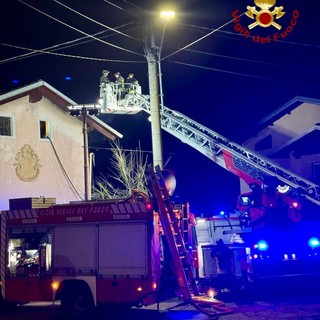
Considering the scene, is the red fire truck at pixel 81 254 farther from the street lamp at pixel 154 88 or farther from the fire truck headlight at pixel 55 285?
the street lamp at pixel 154 88

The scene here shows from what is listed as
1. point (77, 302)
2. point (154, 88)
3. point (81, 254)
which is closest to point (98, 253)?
point (81, 254)

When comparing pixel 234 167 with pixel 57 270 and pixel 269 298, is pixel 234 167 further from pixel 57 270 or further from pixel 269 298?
pixel 57 270

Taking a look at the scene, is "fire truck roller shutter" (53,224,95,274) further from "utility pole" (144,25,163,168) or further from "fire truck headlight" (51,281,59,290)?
"utility pole" (144,25,163,168)

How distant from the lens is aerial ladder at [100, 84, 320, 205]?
18406 millimetres

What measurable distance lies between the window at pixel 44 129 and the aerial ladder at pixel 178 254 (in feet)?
41.8

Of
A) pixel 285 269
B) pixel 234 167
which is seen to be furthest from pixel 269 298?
pixel 234 167

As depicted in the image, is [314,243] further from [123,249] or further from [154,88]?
[154,88]

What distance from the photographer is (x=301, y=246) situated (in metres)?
13.3

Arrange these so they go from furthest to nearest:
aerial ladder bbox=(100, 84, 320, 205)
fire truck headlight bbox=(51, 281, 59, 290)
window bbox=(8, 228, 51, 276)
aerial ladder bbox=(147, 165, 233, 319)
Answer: aerial ladder bbox=(100, 84, 320, 205) < window bbox=(8, 228, 51, 276) < fire truck headlight bbox=(51, 281, 59, 290) < aerial ladder bbox=(147, 165, 233, 319)

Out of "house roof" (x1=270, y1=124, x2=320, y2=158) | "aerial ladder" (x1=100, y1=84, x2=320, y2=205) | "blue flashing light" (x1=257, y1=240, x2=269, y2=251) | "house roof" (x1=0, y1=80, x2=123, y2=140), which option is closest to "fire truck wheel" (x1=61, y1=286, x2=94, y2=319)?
"blue flashing light" (x1=257, y1=240, x2=269, y2=251)

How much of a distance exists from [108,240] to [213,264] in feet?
10.3

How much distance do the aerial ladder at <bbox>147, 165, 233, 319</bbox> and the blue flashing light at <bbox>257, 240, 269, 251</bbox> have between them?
→ 2.54 m

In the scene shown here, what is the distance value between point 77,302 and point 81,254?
1.00 m

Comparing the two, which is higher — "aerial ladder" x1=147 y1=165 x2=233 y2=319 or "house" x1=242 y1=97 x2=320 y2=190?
"house" x1=242 y1=97 x2=320 y2=190
